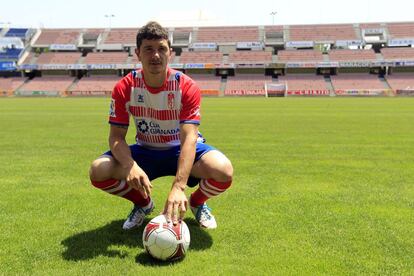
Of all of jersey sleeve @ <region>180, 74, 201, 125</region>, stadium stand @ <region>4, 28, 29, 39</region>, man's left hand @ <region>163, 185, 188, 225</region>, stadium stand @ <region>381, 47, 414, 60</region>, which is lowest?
stadium stand @ <region>381, 47, 414, 60</region>

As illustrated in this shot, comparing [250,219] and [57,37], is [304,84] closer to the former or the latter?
[57,37]

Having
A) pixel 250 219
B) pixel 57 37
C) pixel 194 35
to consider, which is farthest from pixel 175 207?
pixel 57 37

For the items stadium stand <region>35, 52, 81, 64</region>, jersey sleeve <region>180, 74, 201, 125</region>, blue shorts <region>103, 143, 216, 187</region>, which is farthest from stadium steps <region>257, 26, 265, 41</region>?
jersey sleeve <region>180, 74, 201, 125</region>

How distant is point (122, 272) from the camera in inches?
124

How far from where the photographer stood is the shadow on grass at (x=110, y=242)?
3490 mm

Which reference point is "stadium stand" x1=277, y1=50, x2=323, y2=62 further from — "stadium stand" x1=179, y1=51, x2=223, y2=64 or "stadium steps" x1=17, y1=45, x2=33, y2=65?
"stadium steps" x1=17, y1=45, x2=33, y2=65

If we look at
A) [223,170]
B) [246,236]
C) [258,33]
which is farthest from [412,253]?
[258,33]

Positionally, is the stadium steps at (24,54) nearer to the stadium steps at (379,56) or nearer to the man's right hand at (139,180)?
the stadium steps at (379,56)

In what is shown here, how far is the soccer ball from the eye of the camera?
11.0 feet

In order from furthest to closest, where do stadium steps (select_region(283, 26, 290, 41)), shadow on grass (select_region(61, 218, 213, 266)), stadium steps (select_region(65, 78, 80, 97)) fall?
stadium steps (select_region(283, 26, 290, 41)) < stadium steps (select_region(65, 78, 80, 97)) < shadow on grass (select_region(61, 218, 213, 266))

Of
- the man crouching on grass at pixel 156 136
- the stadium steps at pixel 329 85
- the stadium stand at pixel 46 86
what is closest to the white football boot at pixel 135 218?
the man crouching on grass at pixel 156 136

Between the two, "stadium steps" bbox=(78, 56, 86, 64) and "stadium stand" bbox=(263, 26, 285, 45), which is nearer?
"stadium steps" bbox=(78, 56, 86, 64)

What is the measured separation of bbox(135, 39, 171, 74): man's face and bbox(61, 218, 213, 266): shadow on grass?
1.67m

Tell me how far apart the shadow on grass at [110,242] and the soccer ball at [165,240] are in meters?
0.09
